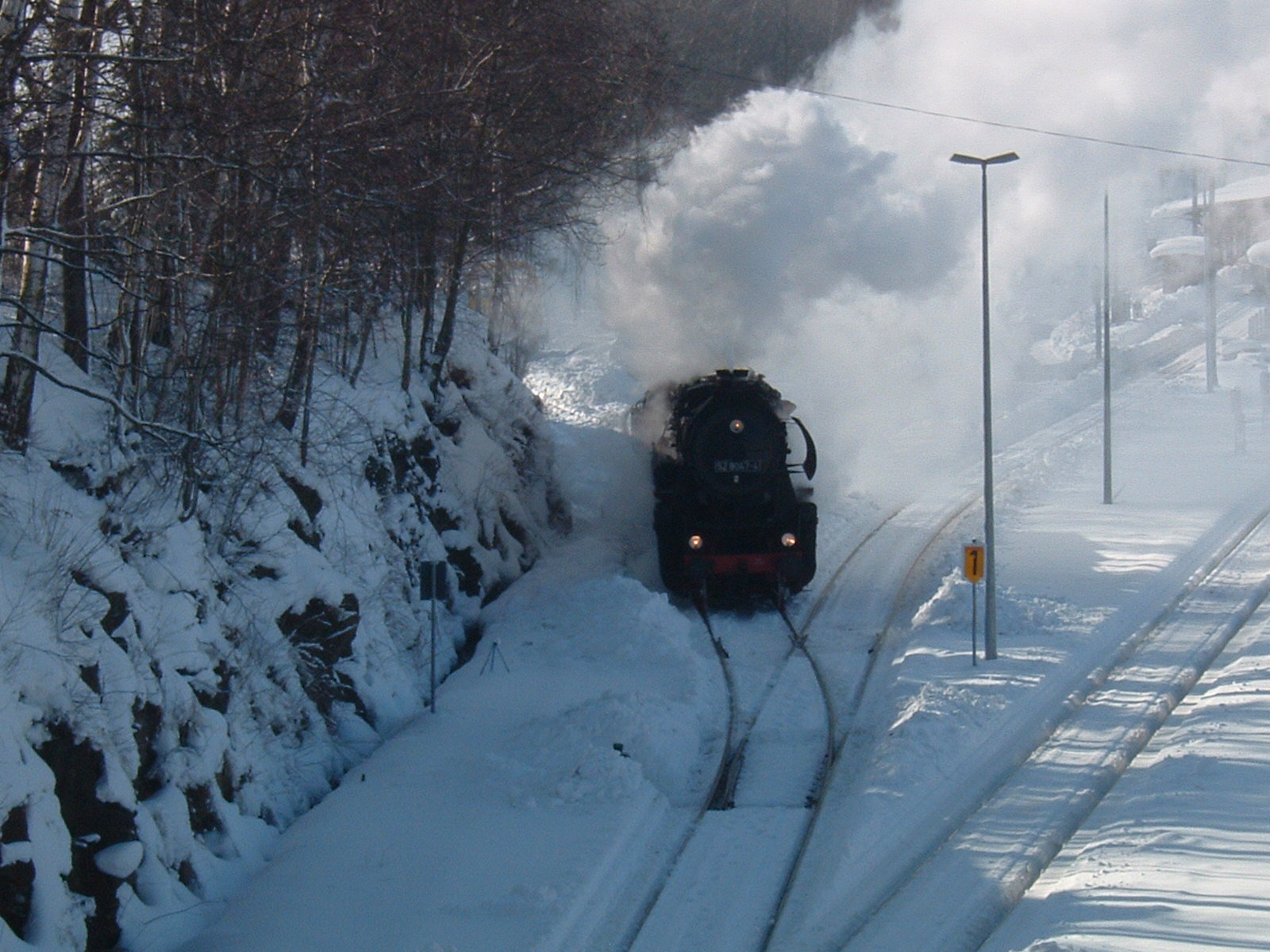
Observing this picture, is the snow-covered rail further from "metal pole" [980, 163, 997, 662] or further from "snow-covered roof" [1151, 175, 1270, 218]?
"snow-covered roof" [1151, 175, 1270, 218]

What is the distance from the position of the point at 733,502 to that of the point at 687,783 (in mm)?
5608

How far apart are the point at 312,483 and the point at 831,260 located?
33.8 ft

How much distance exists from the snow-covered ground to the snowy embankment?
19.6 inches

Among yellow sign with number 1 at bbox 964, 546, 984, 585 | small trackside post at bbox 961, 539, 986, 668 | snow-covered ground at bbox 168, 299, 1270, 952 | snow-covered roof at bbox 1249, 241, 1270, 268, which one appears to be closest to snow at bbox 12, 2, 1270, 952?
snow-covered ground at bbox 168, 299, 1270, 952

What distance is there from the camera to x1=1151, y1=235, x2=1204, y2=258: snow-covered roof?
61.5 meters

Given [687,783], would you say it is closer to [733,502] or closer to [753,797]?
[753,797]

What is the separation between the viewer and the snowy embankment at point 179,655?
22.0ft

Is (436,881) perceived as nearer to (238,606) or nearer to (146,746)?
(146,746)

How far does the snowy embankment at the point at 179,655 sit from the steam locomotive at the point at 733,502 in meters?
3.12

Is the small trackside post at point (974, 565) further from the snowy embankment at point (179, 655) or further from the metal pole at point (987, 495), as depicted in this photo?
the snowy embankment at point (179, 655)

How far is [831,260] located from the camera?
19109mm

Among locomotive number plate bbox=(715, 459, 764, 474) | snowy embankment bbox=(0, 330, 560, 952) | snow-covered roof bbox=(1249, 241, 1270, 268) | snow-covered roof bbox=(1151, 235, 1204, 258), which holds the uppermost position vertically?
snow-covered roof bbox=(1151, 235, 1204, 258)

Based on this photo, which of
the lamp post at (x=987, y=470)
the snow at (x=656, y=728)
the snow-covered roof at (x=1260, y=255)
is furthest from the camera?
the snow-covered roof at (x=1260, y=255)

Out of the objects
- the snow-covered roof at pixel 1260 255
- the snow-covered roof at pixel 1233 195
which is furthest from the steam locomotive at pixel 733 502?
the snow-covered roof at pixel 1233 195
